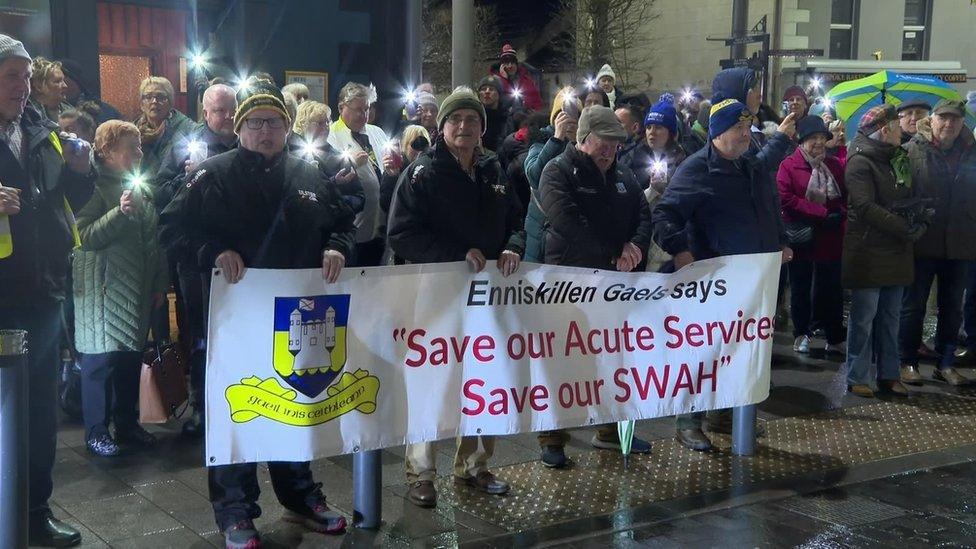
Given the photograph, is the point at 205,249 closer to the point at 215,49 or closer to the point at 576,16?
the point at 215,49

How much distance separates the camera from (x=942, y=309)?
30.3 ft

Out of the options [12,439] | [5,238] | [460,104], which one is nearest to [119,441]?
[5,238]

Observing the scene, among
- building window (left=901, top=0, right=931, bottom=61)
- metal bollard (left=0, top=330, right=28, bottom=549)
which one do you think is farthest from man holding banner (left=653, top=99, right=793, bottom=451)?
building window (left=901, top=0, right=931, bottom=61)

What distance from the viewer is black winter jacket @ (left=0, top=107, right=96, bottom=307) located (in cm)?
485

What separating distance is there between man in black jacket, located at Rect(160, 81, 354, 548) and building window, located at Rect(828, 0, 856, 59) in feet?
71.5

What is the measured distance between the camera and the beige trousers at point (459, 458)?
18.7 ft

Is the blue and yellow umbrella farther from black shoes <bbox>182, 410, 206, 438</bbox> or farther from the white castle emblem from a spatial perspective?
the white castle emblem

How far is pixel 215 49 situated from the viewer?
9.55 metres

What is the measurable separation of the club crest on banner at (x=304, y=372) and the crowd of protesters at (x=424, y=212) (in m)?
0.21

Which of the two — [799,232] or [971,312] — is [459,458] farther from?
[971,312]

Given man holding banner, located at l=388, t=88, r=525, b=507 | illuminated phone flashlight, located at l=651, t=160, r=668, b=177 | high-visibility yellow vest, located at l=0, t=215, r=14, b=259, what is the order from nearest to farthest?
high-visibility yellow vest, located at l=0, t=215, r=14, b=259, man holding banner, located at l=388, t=88, r=525, b=507, illuminated phone flashlight, located at l=651, t=160, r=668, b=177

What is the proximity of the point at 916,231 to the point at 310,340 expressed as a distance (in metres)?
5.24

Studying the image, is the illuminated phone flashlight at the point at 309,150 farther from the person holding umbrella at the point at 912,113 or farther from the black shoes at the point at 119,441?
the person holding umbrella at the point at 912,113

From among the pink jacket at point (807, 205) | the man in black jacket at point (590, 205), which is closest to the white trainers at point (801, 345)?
the pink jacket at point (807, 205)
